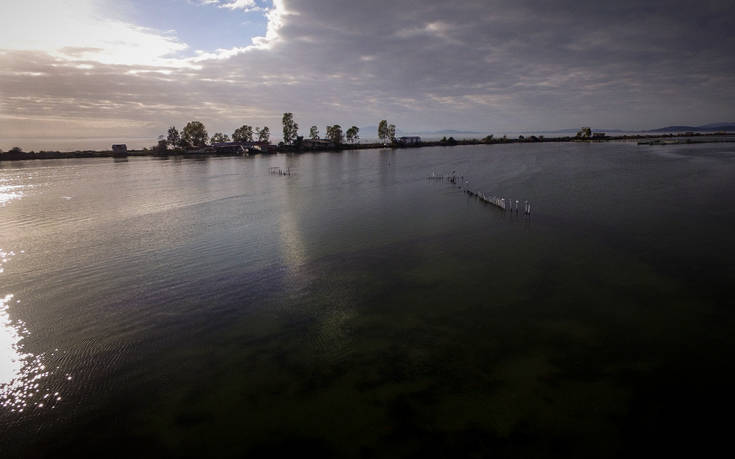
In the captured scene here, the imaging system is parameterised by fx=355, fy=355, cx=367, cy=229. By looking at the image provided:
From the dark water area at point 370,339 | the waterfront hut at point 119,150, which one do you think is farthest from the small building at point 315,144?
the dark water area at point 370,339

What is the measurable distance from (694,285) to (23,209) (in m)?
67.9

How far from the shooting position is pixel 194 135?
171250mm

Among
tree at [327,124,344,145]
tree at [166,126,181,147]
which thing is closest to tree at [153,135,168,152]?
tree at [166,126,181,147]

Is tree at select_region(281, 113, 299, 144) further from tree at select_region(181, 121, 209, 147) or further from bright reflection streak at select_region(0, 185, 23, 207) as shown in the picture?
bright reflection streak at select_region(0, 185, 23, 207)

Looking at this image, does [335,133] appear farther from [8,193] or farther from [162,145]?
[8,193]

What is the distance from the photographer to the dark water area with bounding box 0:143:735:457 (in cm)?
1140

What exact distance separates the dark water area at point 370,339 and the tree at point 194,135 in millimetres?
151598

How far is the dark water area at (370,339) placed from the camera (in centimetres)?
1140

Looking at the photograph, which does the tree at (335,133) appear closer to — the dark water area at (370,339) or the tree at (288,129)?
the tree at (288,129)

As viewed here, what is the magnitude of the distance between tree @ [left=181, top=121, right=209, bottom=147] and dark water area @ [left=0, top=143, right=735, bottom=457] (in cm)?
15160

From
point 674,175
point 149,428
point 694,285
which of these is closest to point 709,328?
point 694,285

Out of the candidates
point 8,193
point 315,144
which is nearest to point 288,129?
point 315,144

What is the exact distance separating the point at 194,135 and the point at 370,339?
183 meters

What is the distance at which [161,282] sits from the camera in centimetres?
2239
